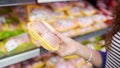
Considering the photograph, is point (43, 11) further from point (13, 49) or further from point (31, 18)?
point (13, 49)

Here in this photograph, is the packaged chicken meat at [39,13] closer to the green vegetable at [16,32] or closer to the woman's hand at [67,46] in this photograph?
the green vegetable at [16,32]

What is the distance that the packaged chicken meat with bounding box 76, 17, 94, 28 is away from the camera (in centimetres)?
169

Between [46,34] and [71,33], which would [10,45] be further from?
[71,33]

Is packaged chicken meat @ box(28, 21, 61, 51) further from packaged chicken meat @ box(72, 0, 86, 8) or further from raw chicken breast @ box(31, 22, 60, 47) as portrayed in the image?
packaged chicken meat @ box(72, 0, 86, 8)

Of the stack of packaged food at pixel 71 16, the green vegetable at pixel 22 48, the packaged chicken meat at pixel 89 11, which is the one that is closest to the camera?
the green vegetable at pixel 22 48

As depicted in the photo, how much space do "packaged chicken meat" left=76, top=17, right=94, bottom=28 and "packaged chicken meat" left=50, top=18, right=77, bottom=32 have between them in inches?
2.4

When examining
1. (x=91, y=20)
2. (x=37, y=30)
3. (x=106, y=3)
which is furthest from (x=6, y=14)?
(x=106, y=3)

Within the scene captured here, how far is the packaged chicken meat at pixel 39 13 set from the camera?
139 centimetres

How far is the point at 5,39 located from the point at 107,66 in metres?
0.63

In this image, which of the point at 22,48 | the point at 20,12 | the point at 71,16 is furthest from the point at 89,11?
the point at 22,48

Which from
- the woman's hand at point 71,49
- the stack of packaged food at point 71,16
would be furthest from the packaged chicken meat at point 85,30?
the woman's hand at point 71,49

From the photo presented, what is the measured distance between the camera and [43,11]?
1511 millimetres

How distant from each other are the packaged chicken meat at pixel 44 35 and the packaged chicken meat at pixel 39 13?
0.87 ft

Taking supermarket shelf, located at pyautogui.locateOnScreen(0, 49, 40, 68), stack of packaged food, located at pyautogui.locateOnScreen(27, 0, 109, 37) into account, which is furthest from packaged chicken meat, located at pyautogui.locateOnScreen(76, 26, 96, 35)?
supermarket shelf, located at pyautogui.locateOnScreen(0, 49, 40, 68)
